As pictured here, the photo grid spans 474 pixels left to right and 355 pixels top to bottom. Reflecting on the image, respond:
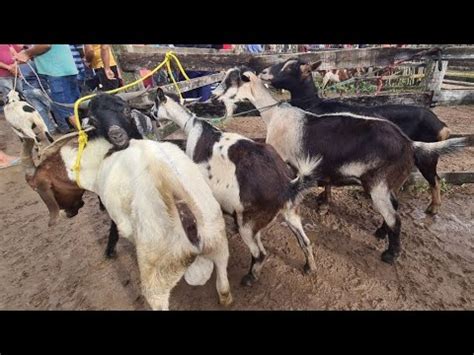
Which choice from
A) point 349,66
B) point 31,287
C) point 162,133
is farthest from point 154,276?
point 349,66

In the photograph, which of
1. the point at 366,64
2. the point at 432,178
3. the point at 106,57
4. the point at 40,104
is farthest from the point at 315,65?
the point at 40,104

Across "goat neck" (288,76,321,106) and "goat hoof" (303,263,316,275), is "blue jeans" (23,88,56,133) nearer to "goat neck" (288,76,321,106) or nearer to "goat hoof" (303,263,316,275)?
"goat neck" (288,76,321,106)

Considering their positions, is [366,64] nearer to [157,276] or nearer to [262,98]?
[262,98]

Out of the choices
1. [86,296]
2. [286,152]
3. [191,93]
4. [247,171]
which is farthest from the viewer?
[191,93]

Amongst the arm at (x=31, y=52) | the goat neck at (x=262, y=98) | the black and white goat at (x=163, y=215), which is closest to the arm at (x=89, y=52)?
the arm at (x=31, y=52)

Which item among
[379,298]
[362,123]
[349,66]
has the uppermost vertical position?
[349,66]

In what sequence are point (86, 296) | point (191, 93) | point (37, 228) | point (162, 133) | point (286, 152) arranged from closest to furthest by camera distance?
point (86, 296) < point (286, 152) < point (37, 228) < point (162, 133) < point (191, 93)

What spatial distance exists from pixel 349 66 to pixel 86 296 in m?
4.63

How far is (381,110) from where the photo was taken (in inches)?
153

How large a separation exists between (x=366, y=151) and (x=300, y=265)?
1.46m

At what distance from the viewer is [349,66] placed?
175 inches

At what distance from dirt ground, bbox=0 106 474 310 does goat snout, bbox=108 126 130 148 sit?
4.99ft

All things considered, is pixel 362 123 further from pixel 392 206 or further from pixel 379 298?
pixel 379 298

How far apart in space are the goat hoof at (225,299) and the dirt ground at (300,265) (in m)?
0.09
